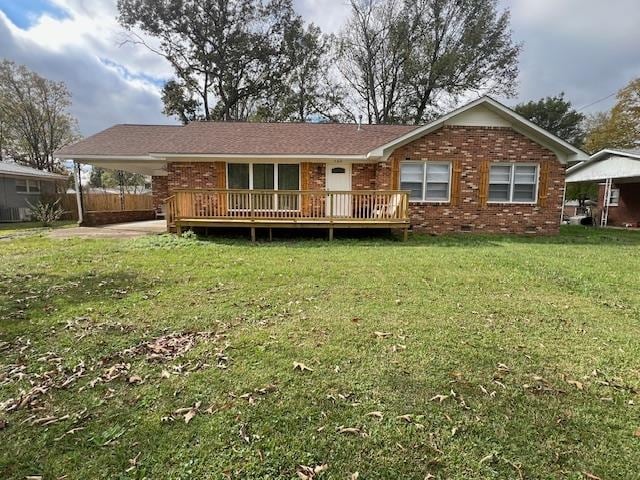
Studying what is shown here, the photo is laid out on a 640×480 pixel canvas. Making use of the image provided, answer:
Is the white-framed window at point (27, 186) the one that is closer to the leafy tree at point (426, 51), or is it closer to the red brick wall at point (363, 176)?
the red brick wall at point (363, 176)

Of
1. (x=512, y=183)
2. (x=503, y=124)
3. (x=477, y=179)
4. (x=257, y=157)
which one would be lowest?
(x=512, y=183)

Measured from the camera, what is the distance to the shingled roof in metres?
12.5

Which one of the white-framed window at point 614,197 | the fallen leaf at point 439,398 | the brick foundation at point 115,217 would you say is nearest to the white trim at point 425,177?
the fallen leaf at point 439,398

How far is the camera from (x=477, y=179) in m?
12.2

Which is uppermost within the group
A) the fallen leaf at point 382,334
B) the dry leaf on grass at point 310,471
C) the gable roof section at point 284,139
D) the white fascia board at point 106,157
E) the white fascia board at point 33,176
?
the gable roof section at point 284,139

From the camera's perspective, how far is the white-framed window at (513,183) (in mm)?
12305

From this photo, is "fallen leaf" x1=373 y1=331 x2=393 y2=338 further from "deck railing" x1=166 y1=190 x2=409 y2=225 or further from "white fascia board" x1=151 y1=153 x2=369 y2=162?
"white fascia board" x1=151 y1=153 x2=369 y2=162

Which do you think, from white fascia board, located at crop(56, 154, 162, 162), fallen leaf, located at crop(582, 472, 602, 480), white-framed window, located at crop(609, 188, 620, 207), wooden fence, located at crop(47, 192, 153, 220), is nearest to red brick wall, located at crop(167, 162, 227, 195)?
white fascia board, located at crop(56, 154, 162, 162)

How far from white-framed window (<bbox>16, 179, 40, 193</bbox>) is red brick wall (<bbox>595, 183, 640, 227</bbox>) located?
32943 mm

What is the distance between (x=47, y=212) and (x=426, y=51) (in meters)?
25.5

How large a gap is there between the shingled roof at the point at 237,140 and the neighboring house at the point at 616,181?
10.9 meters

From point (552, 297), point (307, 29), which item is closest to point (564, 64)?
point (307, 29)

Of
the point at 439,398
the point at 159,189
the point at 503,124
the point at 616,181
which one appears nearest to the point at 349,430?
the point at 439,398

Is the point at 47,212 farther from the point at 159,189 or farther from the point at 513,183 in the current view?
the point at 513,183
